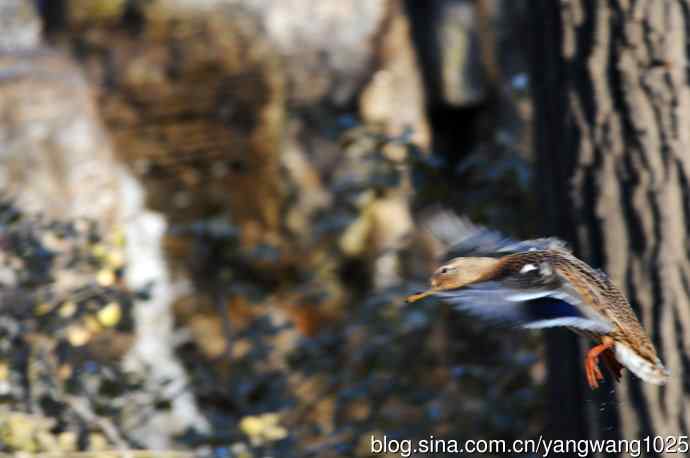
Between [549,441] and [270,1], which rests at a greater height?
[270,1]

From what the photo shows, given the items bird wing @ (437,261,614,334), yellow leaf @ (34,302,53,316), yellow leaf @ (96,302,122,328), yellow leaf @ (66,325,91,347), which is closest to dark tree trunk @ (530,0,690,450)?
bird wing @ (437,261,614,334)

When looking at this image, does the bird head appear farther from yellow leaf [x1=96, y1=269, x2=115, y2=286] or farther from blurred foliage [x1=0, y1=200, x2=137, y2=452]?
yellow leaf [x1=96, y1=269, x2=115, y2=286]

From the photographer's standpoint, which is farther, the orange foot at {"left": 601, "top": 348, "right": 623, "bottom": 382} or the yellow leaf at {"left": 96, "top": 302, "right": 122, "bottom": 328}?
the yellow leaf at {"left": 96, "top": 302, "right": 122, "bottom": 328}

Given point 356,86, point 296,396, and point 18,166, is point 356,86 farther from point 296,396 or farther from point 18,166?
point 296,396

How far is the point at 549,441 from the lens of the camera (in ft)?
9.91

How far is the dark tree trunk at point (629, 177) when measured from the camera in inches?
102

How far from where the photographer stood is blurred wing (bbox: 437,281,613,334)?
158cm

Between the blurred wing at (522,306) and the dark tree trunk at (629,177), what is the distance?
1024 mm

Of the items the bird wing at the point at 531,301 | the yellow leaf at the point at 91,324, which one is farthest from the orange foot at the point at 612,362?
the yellow leaf at the point at 91,324

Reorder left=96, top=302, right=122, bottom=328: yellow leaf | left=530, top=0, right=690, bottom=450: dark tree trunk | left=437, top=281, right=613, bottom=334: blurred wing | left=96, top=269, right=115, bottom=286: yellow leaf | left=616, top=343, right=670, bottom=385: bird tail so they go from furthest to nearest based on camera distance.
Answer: left=96, top=269, right=115, bottom=286: yellow leaf → left=96, top=302, right=122, bottom=328: yellow leaf → left=530, top=0, right=690, bottom=450: dark tree trunk → left=616, top=343, right=670, bottom=385: bird tail → left=437, top=281, right=613, bottom=334: blurred wing

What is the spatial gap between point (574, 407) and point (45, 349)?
1996 millimetres

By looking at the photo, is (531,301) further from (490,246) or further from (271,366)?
(271,366)

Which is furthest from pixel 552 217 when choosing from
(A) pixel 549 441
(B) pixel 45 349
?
(B) pixel 45 349

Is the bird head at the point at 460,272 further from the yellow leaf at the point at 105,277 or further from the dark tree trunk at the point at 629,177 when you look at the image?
the yellow leaf at the point at 105,277
